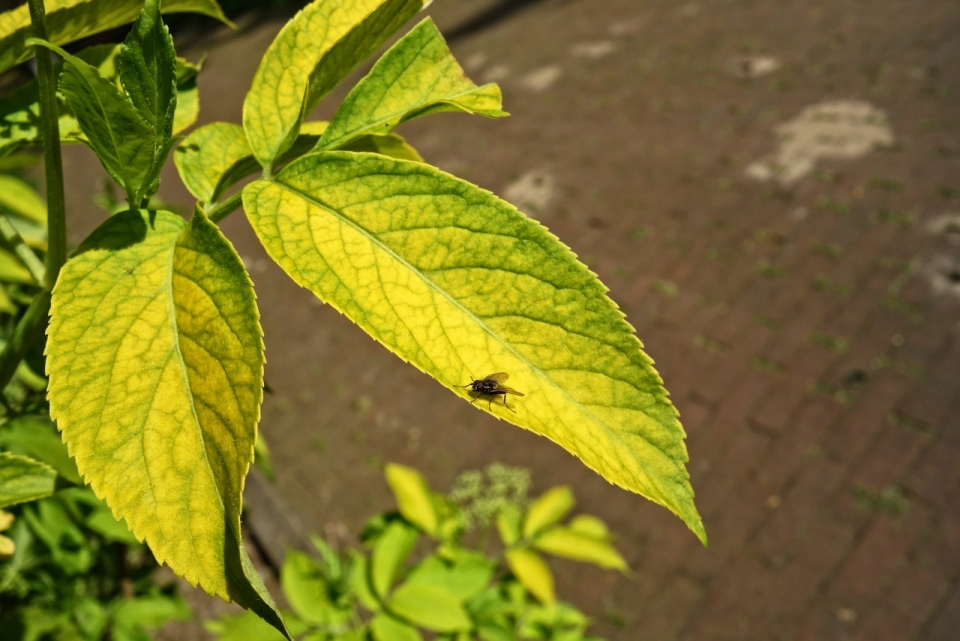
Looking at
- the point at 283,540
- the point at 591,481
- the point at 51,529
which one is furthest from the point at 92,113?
the point at 591,481

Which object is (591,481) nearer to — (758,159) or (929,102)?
(758,159)

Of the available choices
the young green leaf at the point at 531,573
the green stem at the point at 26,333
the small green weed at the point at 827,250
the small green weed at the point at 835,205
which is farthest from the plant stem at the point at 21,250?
the small green weed at the point at 835,205

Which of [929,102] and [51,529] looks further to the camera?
[929,102]

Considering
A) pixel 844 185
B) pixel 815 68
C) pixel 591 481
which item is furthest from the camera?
pixel 815 68

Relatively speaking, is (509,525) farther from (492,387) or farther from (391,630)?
(492,387)

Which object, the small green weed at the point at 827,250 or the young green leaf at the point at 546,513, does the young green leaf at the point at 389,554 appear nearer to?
the young green leaf at the point at 546,513

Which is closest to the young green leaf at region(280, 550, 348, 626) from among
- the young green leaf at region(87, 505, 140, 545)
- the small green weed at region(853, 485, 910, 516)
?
the young green leaf at region(87, 505, 140, 545)

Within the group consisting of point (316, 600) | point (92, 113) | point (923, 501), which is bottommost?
point (923, 501)

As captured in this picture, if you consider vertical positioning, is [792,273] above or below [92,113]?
below
